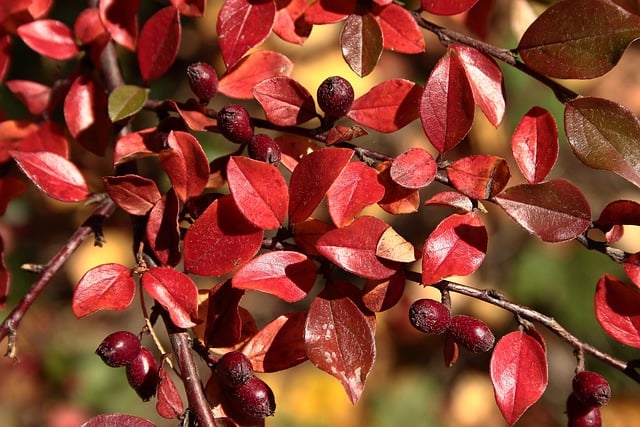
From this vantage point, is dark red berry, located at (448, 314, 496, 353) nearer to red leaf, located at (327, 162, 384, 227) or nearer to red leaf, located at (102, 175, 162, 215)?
red leaf, located at (327, 162, 384, 227)

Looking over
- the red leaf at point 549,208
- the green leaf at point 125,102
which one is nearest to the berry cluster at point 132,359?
the green leaf at point 125,102

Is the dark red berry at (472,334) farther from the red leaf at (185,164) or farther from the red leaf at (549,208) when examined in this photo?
the red leaf at (185,164)

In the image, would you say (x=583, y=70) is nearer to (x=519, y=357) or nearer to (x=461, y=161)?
(x=461, y=161)

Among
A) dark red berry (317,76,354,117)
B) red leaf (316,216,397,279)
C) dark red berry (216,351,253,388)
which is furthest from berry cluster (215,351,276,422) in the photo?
dark red berry (317,76,354,117)

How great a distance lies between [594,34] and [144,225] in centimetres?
43

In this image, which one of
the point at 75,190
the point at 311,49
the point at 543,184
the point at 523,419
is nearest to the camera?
the point at 543,184

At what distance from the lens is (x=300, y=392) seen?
1794 millimetres

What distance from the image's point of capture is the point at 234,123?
56 centimetres

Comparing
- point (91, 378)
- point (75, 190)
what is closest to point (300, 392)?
point (91, 378)

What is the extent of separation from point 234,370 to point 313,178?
→ 0.52ft

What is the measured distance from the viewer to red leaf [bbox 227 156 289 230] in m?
0.54

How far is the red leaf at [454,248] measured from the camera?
528mm

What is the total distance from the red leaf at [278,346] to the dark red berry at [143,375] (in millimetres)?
77

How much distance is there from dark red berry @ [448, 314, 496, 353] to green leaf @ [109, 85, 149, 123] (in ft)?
1.14
